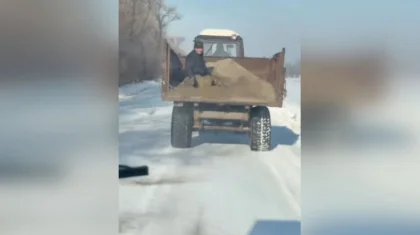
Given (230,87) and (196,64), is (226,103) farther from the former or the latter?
(196,64)

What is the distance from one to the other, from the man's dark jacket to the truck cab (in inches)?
1.2

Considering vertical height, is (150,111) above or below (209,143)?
above

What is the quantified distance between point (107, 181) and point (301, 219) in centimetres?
60

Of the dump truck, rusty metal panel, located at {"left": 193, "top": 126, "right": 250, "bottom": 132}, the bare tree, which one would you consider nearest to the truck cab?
the dump truck

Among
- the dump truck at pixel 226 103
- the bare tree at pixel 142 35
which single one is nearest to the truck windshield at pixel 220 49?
the dump truck at pixel 226 103

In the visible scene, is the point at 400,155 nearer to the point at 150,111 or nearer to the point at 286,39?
the point at 286,39

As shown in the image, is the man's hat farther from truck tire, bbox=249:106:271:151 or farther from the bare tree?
truck tire, bbox=249:106:271:151

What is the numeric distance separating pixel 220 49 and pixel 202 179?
414mm

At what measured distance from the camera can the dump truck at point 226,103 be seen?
1.53 m

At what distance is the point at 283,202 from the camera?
59.1 inches

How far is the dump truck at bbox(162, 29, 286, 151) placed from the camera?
153 cm

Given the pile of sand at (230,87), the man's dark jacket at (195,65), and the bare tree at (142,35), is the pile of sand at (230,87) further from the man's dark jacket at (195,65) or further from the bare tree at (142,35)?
the bare tree at (142,35)

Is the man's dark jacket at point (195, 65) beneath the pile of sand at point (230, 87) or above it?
above

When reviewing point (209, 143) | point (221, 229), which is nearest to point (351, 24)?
point (209, 143)
